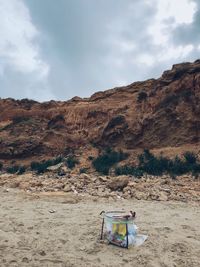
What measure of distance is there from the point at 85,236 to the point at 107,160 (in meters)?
12.6

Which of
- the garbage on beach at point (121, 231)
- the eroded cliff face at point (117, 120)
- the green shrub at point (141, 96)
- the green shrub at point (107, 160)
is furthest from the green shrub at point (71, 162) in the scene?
the garbage on beach at point (121, 231)

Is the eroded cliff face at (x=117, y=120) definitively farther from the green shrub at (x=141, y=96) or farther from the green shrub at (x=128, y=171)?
the green shrub at (x=128, y=171)

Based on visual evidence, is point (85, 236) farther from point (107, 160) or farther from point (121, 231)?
point (107, 160)

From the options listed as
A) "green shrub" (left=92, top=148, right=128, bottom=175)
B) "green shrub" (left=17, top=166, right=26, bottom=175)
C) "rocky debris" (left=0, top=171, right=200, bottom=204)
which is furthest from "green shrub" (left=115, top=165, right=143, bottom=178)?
"green shrub" (left=17, top=166, right=26, bottom=175)

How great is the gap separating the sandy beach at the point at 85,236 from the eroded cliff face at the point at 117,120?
10.6m

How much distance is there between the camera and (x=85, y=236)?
21.7 feet

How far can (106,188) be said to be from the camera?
1229 centimetres

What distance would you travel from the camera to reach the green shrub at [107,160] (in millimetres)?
18422

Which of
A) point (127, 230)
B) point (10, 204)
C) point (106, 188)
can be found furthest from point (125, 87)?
point (127, 230)

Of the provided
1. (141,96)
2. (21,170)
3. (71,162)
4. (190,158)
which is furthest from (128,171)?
(141,96)

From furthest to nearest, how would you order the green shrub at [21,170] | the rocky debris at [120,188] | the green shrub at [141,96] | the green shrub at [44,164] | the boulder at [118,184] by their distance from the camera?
the green shrub at [141,96] → the green shrub at [44,164] → the green shrub at [21,170] → the boulder at [118,184] → the rocky debris at [120,188]

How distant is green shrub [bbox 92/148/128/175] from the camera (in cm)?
1842

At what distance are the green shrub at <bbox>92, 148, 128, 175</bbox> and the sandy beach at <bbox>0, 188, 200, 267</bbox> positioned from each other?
8.26 metres

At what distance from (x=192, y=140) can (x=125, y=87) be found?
24.6ft
